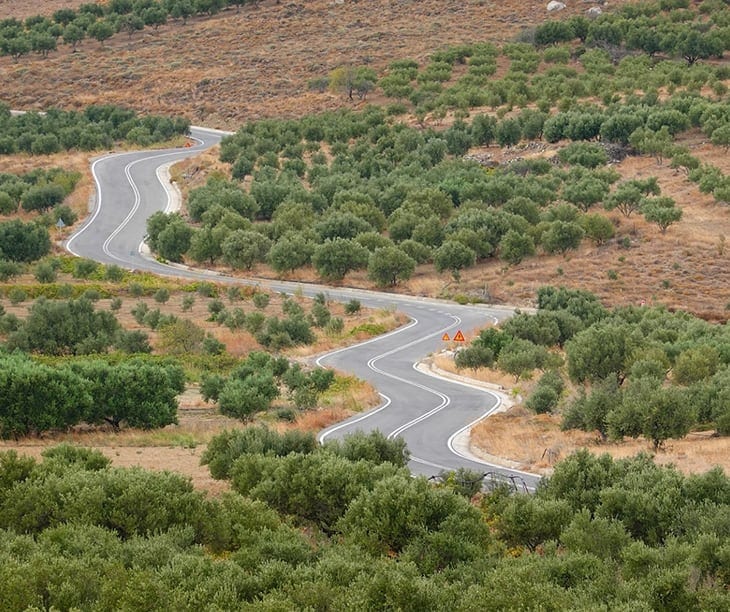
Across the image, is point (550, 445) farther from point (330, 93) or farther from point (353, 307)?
point (330, 93)

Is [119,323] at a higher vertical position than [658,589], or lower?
→ lower

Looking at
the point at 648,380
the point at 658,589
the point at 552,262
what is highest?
the point at 658,589

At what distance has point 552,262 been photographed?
233ft

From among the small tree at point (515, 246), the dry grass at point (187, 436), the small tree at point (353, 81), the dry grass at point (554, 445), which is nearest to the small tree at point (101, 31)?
the small tree at point (353, 81)

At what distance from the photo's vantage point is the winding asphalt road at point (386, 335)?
36.1 metres

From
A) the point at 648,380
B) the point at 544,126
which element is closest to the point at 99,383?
the point at 648,380

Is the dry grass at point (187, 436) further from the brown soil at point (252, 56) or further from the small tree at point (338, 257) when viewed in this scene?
the brown soil at point (252, 56)

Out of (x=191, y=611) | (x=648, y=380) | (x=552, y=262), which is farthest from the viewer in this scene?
(x=552, y=262)

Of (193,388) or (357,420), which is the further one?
(193,388)

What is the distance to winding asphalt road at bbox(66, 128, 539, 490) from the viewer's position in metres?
36.1

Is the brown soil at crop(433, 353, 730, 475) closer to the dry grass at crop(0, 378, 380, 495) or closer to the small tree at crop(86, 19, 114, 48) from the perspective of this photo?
the dry grass at crop(0, 378, 380, 495)

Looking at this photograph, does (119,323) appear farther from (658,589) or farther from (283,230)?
(658,589)

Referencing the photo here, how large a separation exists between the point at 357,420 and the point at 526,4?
318 ft

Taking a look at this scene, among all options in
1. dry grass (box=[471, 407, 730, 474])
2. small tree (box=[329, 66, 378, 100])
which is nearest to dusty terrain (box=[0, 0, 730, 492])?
small tree (box=[329, 66, 378, 100])
